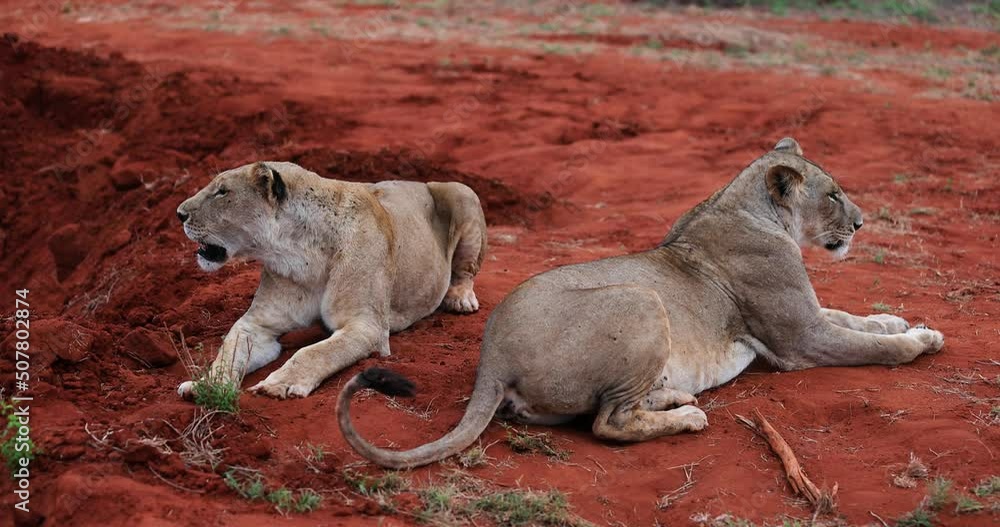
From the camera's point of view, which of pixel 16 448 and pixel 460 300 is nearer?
pixel 16 448

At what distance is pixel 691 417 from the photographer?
5641 mm

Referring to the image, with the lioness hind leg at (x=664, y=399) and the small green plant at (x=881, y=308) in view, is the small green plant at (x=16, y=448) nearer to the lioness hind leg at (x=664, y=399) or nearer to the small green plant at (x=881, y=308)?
the lioness hind leg at (x=664, y=399)

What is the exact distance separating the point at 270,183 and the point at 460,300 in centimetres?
173

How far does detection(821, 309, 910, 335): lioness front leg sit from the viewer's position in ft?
22.3

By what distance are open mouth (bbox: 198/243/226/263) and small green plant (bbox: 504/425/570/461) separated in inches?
80.6

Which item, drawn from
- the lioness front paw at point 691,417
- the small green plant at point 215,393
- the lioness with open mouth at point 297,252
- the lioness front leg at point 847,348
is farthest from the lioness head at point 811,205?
the small green plant at point 215,393

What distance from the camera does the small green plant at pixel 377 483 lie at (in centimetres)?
478

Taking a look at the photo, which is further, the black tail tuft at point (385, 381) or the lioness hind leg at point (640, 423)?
the lioness hind leg at point (640, 423)

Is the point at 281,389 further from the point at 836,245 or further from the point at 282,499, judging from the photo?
the point at 836,245

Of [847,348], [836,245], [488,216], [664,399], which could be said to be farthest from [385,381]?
[488,216]

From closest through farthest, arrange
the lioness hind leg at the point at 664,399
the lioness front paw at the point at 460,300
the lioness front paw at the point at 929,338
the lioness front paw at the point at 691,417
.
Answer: the lioness front paw at the point at 691,417
the lioness hind leg at the point at 664,399
the lioness front paw at the point at 929,338
the lioness front paw at the point at 460,300

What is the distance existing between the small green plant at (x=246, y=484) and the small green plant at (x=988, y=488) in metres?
3.06

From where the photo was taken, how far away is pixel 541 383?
5.43m

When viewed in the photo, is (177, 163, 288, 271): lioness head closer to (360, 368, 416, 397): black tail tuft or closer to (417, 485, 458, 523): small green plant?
(360, 368, 416, 397): black tail tuft
